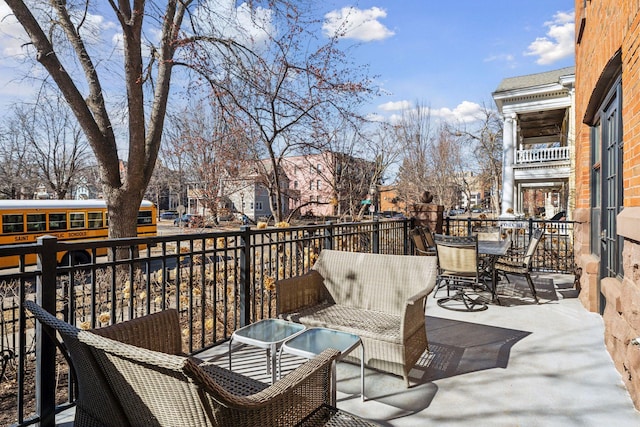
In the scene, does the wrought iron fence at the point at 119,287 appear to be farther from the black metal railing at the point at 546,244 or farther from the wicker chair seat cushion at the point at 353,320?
the black metal railing at the point at 546,244

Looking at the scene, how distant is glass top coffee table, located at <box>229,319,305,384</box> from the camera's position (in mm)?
2309

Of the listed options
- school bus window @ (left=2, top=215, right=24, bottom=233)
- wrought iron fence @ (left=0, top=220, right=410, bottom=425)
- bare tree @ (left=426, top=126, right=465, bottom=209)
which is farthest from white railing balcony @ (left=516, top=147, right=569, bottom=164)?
school bus window @ (left=2, top=215, right=24, bottom=233)

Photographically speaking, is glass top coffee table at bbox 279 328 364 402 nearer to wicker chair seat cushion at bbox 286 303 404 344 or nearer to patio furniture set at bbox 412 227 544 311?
wicker chair seat cushion at bbox 286 303 404 344

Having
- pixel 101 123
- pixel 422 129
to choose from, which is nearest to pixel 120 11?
pixel 101 123

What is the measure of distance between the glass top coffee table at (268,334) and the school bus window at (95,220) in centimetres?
1310

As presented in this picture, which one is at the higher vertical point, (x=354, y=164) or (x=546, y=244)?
(x=354, y=164)

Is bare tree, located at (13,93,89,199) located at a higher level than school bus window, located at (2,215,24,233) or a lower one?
higher

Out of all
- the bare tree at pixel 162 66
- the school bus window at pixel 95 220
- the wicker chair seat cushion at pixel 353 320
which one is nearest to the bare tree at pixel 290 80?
the bare tree at pixel 162 66

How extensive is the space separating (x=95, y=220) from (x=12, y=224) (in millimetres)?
2620

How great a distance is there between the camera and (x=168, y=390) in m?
1.17

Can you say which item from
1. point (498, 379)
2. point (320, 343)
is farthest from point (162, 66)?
point (498, 379)

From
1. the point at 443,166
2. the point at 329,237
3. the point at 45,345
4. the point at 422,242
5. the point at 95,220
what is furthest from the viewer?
the point at 443,166

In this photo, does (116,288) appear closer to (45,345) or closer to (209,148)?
(45,345)

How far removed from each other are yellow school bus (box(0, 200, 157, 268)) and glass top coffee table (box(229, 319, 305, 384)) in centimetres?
941
